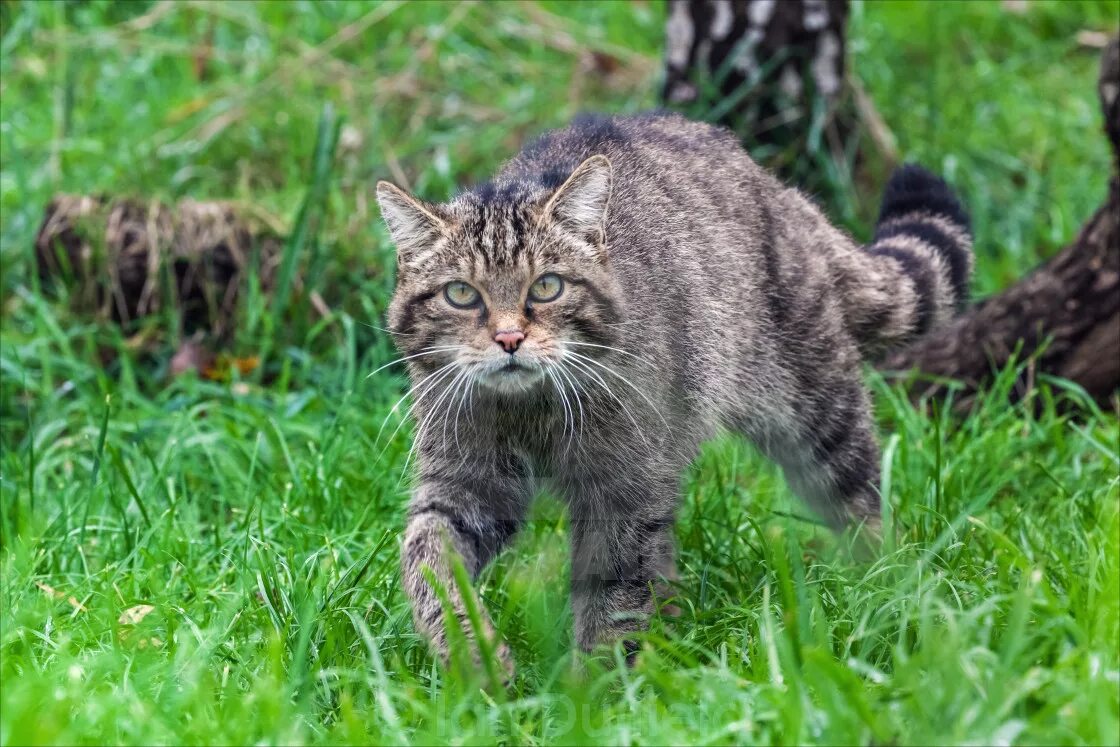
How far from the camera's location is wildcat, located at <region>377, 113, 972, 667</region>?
12.4 ft

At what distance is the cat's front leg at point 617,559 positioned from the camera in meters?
3.90

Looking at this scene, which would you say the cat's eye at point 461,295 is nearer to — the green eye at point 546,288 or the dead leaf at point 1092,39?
the green eye at point 546,288

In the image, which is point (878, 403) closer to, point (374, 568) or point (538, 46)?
point (374, 568)

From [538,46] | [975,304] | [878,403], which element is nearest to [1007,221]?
[975,304]

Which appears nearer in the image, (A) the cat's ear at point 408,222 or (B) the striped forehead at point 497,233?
(B) the striped forehead at point 497,233

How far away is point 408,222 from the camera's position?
3938 mm

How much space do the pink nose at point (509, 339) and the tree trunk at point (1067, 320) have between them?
2079 millimetres

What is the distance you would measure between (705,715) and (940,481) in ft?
5.63

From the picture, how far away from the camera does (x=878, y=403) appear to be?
5.63 metres

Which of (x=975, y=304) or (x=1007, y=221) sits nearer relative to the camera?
(x=975, y=304)

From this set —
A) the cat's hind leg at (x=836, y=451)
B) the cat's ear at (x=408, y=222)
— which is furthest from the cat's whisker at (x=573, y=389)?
the cat's hind leg at (x=836, y=451)

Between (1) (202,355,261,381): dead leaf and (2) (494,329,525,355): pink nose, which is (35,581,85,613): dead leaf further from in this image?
(1) (202,355,261,381): dead leaf

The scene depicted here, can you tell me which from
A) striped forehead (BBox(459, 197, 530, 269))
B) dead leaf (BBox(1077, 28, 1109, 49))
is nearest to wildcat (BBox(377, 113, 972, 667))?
striped forehead (BBox(459, 197, 530, 269))

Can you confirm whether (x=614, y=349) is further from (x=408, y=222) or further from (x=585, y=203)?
(x=408, y=222)
